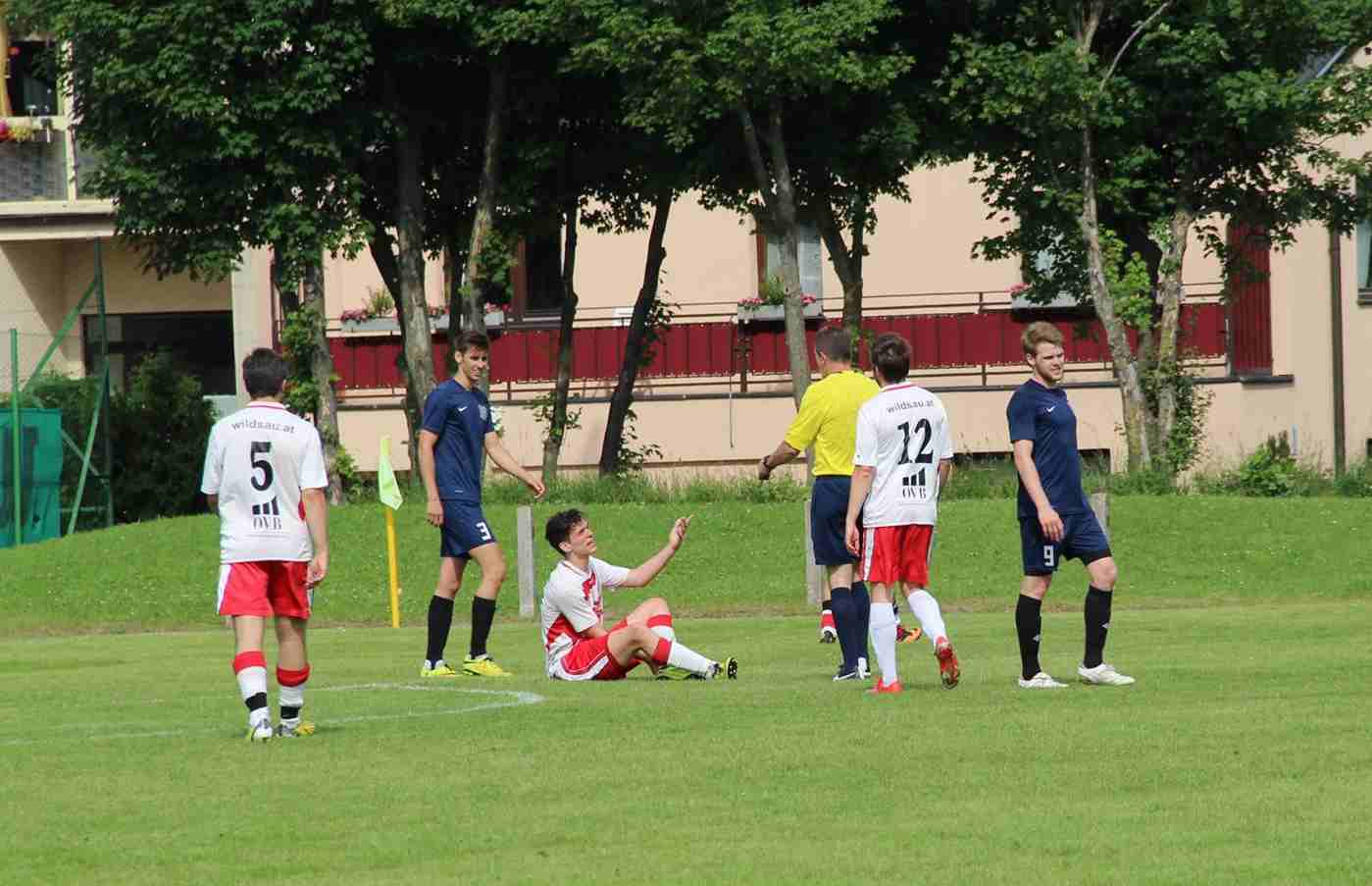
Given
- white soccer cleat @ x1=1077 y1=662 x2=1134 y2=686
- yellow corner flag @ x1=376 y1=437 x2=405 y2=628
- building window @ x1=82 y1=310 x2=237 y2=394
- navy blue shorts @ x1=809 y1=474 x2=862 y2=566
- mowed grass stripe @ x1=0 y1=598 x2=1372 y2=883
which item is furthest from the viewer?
building window @ x1=82 y1=310 x2=237 y2=394

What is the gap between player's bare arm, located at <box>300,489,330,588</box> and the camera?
11.1m

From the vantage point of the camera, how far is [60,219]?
43875 millimetres

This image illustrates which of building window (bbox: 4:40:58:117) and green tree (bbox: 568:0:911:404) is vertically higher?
building window (bbox: 4:40:58:117)

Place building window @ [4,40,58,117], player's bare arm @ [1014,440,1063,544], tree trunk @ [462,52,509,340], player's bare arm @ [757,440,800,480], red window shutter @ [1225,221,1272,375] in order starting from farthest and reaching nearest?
building window @ [4,40,58,117] < red window shutter @ [1225,221,1272,375] < tree trunk @ [462,52,509,340] < player's bare arm @ [757,440,800,480] < player's bare arm @ [1014,440,1063,544]

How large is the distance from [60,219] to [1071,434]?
3433cm

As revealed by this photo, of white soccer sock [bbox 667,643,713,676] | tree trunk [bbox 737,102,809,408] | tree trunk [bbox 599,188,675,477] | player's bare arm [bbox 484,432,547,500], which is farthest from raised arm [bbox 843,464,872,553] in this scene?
tree trunk [bbox 599,188,675,477]

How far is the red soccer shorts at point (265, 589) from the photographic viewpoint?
1098cm

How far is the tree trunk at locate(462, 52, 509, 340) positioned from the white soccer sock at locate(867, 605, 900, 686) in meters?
20.0

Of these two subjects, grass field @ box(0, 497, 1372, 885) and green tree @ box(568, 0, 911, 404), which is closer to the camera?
grass field @ box(0, 497, 1372, 885)

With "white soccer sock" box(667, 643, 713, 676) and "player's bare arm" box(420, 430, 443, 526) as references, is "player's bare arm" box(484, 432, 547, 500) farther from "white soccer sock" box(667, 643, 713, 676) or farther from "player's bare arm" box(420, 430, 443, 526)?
"white soccer sock" box(667, 643, 713, 676)

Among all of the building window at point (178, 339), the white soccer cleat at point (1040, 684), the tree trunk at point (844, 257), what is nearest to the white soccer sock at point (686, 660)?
the white soccer cleat at point (1040, 684)

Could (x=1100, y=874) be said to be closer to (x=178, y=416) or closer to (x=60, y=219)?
(x=178, y=416)

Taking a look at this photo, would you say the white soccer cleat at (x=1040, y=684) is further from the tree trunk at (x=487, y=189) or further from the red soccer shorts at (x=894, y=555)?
the tree trunk at (x=487, y=189)

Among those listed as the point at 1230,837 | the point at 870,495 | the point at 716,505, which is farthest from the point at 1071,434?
the point at 716,505
